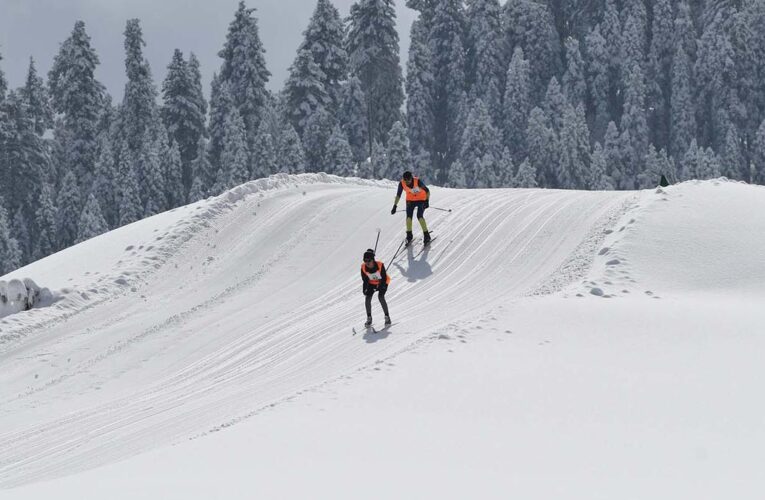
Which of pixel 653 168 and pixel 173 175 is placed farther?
pixel 173 175

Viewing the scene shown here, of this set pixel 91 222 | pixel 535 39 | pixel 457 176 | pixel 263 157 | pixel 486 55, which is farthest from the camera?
pixel 535 39

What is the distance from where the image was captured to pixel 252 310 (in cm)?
1823

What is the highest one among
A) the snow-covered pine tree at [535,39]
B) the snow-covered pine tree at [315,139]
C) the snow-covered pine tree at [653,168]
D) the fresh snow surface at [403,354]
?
the snow-covered pine tree at [535,39]

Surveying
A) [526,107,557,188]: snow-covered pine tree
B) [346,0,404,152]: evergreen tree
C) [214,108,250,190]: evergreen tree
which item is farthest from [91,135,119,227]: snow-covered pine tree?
[526,107,557,188]: snow-covered pine tree

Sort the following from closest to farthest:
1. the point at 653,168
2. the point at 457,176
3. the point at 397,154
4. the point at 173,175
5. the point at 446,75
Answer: the point at 397,154 < the point at 457,176 < the point at 653,168 < the point at 173,175 < the point at 446,75

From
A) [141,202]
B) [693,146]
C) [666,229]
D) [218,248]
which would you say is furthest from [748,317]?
[141,202]

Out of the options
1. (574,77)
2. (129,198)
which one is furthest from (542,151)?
(129,198)

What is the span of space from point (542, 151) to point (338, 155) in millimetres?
14844

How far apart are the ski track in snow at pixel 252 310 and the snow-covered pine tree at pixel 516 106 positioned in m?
48.3

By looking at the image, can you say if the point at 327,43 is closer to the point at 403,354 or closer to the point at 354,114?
the point at 354,114

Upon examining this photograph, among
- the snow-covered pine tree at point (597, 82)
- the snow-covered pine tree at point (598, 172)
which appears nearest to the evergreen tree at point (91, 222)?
the snow-covered pine tree at point (598, 172)

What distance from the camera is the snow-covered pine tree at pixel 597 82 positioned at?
75.8 meters

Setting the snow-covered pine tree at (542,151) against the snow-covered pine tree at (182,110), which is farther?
the snow-covered pine tree at (182,110)

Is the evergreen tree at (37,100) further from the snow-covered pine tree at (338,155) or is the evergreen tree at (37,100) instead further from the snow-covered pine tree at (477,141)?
the snow-covered pine tree at (477,141)
